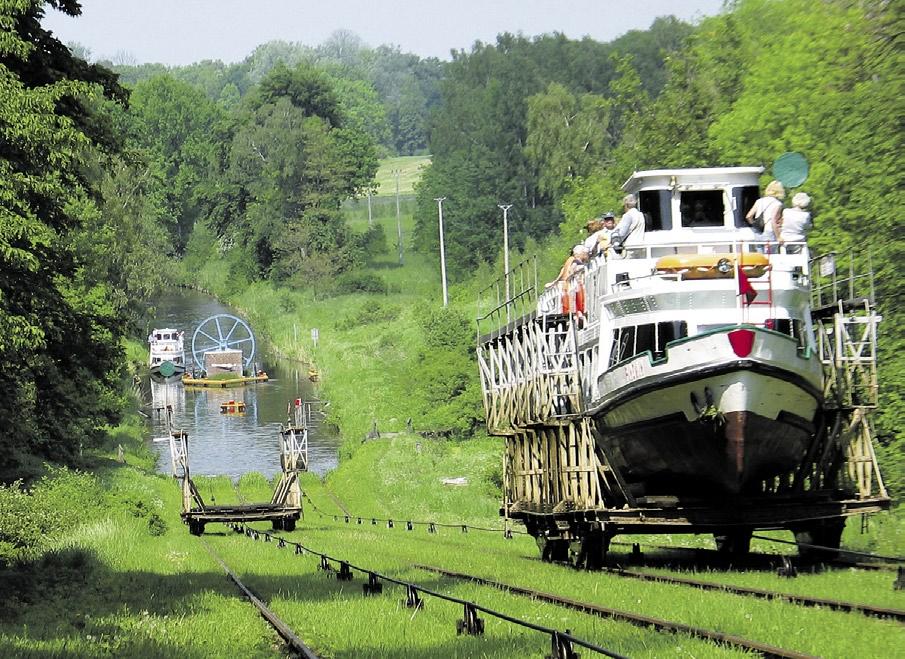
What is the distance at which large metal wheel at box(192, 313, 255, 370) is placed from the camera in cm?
12189

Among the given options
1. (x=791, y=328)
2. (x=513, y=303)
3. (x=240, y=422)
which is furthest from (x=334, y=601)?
(x=240, y=422)

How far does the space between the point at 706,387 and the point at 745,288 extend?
1679 mm

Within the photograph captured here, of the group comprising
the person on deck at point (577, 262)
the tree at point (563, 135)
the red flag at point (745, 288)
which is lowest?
the red flag at point (745, 288)

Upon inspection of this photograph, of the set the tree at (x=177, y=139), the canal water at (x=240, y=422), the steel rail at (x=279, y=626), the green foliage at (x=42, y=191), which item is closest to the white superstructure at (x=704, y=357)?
the steel rail at (x=279, y=626)

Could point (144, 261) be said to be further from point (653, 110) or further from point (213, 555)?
point (213, 555)

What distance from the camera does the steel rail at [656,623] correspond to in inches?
535

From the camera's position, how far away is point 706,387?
21750 mm

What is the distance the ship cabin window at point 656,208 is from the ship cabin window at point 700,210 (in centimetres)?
28

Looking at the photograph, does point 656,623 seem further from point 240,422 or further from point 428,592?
point 240,422

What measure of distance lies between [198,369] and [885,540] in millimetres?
101744

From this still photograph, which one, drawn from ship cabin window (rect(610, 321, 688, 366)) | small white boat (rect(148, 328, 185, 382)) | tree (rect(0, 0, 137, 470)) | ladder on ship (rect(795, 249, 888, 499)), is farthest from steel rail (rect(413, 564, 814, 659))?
small white boat (rect(148, 328, 185, 382))

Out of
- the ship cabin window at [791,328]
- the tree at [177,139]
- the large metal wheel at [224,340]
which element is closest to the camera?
the ship cabin window at [791,328]

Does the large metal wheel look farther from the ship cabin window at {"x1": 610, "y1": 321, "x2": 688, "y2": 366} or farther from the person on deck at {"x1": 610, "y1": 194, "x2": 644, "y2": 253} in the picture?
the ship cabin window at {"x1": 610, "y1": 321, "x2": 688, "y2": 366}

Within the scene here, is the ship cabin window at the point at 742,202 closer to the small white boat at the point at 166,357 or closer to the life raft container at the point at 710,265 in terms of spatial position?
the life raft container at the point at 710,265
